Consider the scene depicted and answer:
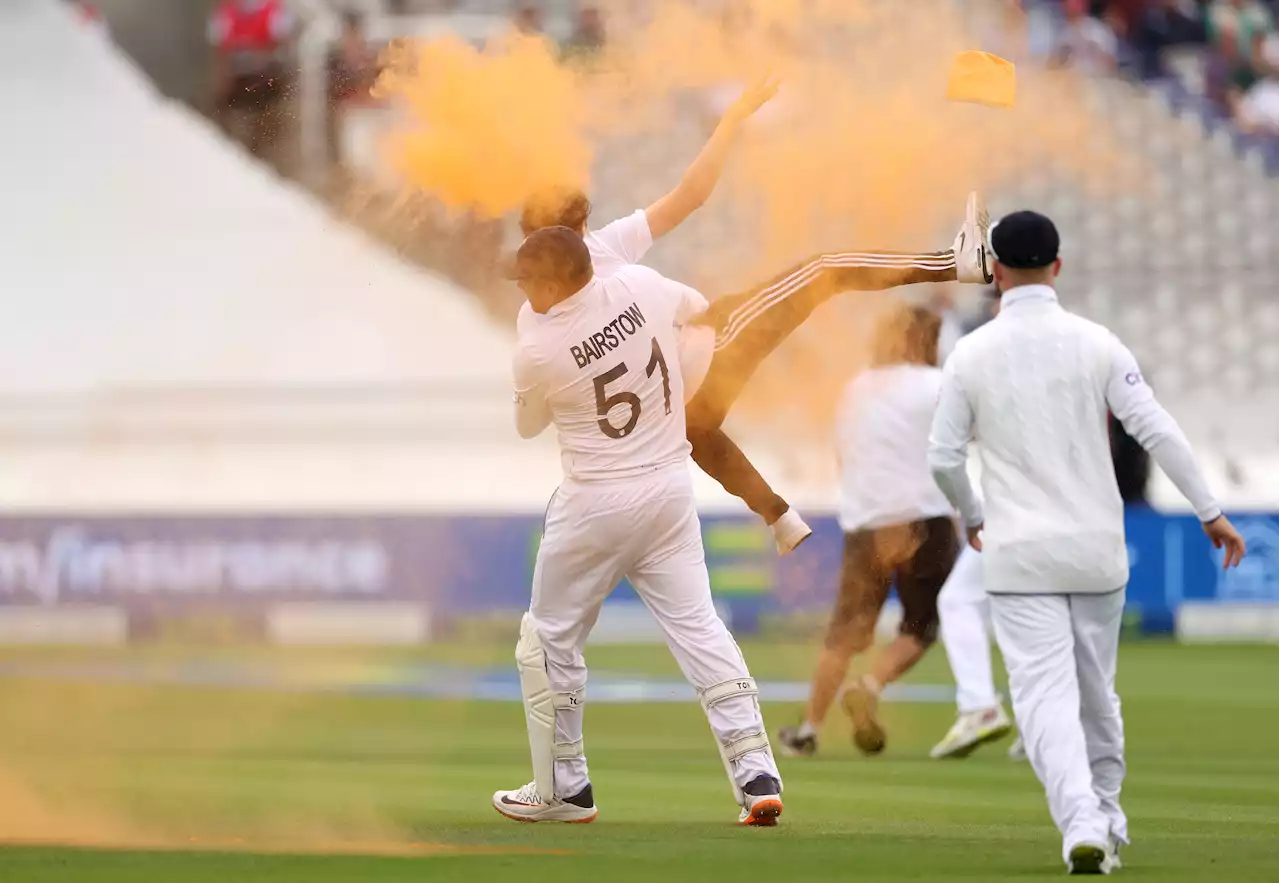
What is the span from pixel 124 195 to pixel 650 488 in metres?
18.0

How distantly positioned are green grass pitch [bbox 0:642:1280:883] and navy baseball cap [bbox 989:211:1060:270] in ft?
6.60

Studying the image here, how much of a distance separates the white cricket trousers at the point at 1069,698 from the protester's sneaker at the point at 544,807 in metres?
2.02

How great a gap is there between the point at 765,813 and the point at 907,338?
13.0 ft

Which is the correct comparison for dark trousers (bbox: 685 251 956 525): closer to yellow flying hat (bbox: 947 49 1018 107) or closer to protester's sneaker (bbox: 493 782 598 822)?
yellow flying hat (bbox: 947 49 1018 107)

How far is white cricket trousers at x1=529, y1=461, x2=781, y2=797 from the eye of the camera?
7.60m

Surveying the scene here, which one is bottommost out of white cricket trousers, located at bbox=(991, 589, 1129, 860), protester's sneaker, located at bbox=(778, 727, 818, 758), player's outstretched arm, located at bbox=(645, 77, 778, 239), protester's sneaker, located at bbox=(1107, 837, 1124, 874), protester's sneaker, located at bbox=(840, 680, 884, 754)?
protester's sneaker, located at bbox=(778, 727, 818, 758)

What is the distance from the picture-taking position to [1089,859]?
20.6ft

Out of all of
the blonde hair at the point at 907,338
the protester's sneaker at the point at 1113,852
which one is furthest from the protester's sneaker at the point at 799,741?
the protester's sneaker at the point at 1113,852

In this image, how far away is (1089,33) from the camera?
20.5 m

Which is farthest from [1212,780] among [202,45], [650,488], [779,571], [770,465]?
[202,45]

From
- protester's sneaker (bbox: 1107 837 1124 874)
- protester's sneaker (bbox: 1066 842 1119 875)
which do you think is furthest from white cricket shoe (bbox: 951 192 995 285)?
protester's sneaker (bbox: 1066 842 1119 875)

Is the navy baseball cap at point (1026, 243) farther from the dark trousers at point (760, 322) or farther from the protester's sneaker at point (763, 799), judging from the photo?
the protester's sneaker at point (763, 799)

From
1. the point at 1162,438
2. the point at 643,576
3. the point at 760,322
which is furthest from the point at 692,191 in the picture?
the point at 1162,438

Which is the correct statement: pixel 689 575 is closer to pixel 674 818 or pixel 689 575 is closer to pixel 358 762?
pixel 674 818
